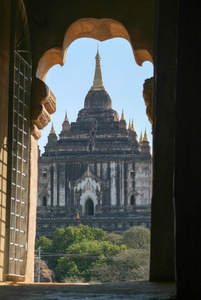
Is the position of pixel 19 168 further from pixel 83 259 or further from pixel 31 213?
pixel 83 259

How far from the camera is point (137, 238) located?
35812mm

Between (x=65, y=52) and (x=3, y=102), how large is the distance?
107 centimetres

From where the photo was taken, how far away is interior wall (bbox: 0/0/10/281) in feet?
17.1

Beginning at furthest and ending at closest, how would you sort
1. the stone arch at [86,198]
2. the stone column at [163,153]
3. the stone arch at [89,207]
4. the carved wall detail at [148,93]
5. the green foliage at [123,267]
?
the stone arch at [89,207], the stone arch at [86,198], the green foliage at [123,267], the carved wall detail at [148,93], the stone column at [163,153]

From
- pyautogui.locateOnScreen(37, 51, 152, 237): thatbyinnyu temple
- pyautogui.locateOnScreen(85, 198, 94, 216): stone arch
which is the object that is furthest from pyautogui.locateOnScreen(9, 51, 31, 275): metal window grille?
pyautogui.locateOnScreen(85, 198, 94, 216): stone arch

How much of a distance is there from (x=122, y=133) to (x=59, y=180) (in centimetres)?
479

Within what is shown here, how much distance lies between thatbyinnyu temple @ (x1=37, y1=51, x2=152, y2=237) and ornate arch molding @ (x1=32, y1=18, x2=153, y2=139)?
35.9 m

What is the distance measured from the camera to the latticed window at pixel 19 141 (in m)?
5.45

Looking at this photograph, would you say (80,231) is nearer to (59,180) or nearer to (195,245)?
(59,180)

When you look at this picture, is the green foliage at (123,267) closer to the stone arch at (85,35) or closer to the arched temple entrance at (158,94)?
the stone arch at (85,35)

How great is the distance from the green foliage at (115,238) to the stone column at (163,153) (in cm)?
3136

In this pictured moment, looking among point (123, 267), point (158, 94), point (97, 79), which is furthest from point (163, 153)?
point (97, 79)

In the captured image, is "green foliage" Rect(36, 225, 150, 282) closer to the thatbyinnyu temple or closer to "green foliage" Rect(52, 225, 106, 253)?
"green foliage" Rect(52, 225, 106, 253)

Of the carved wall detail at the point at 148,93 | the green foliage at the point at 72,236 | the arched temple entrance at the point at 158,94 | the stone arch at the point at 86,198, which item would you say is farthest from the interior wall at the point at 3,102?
the stone arch at the point at 86,198
